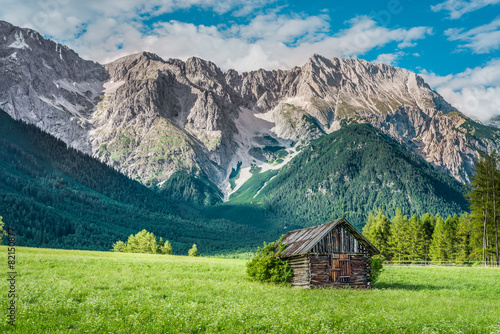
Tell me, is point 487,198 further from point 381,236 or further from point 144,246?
point 144,246

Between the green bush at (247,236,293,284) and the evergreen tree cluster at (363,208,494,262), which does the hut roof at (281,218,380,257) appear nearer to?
the green bush at (247,236,293,284)

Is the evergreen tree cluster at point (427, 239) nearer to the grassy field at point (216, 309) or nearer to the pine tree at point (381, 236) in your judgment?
the pine tree at point (381, 236)

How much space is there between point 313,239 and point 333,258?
297 cm

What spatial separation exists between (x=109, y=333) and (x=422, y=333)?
16.2 metres

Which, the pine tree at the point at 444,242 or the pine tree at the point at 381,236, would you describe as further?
the pine tree at the point at 381,236

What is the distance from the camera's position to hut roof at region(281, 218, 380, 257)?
4324cm

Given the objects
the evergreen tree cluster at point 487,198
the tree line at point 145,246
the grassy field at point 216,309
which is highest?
the evergreen tree cluster at point 487,198

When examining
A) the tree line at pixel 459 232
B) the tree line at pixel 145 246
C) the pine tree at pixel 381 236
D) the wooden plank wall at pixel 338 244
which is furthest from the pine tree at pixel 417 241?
the tree line at pixel 145 246

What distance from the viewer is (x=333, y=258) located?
43.9m

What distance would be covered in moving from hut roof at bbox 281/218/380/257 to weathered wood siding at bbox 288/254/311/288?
3.52 ft

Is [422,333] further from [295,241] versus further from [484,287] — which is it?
[484,287]

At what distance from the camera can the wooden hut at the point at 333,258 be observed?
4272 centimetres


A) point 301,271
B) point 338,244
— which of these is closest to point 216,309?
point 301,271

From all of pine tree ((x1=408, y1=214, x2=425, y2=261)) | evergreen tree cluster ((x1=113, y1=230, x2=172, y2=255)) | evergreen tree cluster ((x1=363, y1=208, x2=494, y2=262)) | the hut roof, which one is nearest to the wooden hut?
the hut roof
